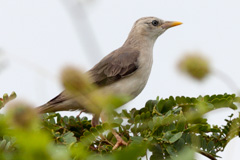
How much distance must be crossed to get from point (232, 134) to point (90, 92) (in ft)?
5.56

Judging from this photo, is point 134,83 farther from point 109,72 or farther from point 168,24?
point 168,24

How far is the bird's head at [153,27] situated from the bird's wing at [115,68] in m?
0.72

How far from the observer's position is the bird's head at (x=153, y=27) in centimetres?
704

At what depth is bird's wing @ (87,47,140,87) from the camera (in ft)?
19.5

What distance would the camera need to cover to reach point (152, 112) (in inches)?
140

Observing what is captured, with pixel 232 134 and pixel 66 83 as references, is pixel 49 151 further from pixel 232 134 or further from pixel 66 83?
pixel 232 134

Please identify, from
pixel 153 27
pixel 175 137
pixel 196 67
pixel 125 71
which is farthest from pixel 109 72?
pixel 196 67

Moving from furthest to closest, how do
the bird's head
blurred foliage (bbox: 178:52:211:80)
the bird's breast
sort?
1. the bird's head
2. the bird's breast
3. blurred foliage (bbox: 178:52:211:80)

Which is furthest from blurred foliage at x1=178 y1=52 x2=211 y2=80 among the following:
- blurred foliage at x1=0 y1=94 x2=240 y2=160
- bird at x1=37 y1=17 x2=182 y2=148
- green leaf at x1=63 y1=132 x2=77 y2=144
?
bird at x1=37 y1=17 x2=182 y2=148

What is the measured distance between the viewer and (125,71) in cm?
599

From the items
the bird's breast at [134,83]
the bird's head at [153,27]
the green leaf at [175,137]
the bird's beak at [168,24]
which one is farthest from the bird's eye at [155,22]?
the green leaf at [175,137]

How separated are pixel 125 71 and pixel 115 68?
0.76 ft

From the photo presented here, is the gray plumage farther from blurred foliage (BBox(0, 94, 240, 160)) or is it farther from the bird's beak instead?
blurred foliage (BBox(0, 94, 240, 160))

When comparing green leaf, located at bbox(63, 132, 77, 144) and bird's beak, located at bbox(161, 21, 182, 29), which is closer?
green leaf, located at bbox(63, 132, 77, 144)
